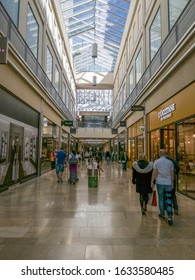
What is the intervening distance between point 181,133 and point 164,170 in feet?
13.4

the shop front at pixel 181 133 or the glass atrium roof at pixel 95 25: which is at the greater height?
the glass atrium roof at pixel 95 25

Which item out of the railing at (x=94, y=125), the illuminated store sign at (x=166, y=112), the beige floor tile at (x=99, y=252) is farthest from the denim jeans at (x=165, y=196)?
the railing at (x=94, y=125)

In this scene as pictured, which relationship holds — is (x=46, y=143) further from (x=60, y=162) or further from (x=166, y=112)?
(x=166, y=112)

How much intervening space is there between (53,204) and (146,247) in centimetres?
392

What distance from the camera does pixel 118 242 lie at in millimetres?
4027

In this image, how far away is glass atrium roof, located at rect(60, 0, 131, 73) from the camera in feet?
76.3

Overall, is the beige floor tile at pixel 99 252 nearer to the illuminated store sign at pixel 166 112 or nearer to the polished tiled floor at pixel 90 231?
the polished tiled floor at pixel 90 231

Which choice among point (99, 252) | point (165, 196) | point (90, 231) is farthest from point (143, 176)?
point (99, 252)

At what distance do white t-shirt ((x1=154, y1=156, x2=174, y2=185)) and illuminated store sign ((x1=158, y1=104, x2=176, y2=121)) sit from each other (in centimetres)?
483

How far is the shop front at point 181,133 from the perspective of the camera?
8.03 m

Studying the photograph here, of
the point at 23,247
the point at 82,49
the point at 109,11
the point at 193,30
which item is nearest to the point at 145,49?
the point at 193,30

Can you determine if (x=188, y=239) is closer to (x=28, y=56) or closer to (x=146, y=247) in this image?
(x=146, y=247)

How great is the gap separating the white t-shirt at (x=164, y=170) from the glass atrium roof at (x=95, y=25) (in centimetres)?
2167

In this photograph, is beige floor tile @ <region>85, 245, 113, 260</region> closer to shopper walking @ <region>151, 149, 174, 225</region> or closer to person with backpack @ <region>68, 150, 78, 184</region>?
shopper walking @ <region>151, 149, 174, 225</region>
